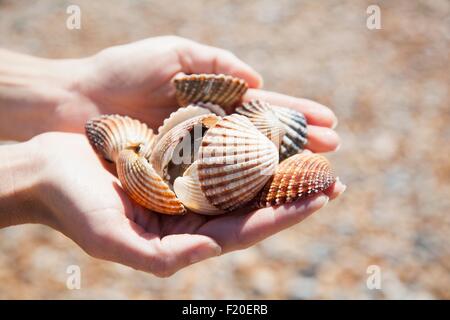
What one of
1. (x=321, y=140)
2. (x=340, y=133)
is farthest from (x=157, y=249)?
(x=340, y=133)

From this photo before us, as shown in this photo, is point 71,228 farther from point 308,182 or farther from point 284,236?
point 284,236

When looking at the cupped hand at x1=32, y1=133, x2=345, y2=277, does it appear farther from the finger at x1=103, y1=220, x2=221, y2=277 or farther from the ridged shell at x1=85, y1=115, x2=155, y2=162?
the ridged shell at x1=85, y1=115, x2=155, y2=162

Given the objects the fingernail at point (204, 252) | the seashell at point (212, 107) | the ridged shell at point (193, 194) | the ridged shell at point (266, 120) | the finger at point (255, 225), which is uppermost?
the seashell at point (212, 107)

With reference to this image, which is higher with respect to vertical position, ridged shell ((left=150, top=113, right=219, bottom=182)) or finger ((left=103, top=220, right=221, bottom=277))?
ridged shell ((left=150, top=113, right=219, bottom=182))

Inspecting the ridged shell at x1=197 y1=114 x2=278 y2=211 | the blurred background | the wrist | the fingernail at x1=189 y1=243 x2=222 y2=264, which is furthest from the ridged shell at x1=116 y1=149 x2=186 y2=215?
the blurred background

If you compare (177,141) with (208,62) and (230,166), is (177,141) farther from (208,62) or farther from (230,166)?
(208,62)

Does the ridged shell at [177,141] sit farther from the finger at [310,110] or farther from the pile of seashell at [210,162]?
Answer: the finger at [310,110]

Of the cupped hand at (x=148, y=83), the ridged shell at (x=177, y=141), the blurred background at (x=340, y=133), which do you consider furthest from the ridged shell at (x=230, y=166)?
the blurred background at (x=340, y=133)

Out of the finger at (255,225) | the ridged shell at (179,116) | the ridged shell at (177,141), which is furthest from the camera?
the ridged shell at (179,116)
